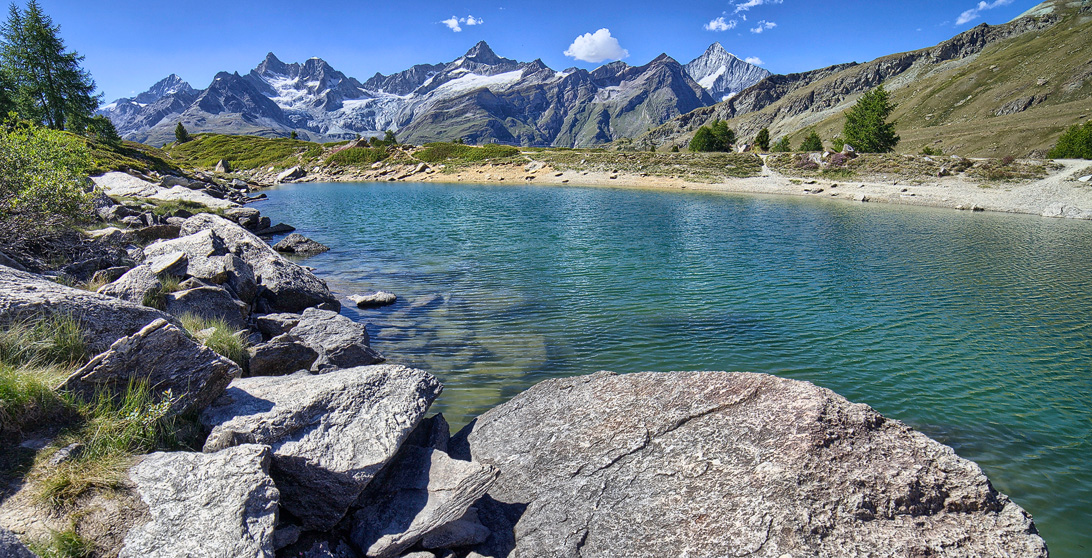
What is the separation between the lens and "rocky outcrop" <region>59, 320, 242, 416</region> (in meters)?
6.46

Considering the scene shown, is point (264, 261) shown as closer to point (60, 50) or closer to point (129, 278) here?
point (129, 278)

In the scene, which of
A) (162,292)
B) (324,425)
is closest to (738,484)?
(324,425)

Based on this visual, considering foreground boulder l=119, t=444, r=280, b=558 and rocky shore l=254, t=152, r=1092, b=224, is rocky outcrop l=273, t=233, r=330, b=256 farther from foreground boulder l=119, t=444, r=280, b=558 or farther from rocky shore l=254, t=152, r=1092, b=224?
rocky shore l=254, t=152, r=1092, b=224

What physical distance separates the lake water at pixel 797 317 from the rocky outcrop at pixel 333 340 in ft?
4.19

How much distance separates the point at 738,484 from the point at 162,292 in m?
14.2

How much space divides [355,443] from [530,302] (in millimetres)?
13137

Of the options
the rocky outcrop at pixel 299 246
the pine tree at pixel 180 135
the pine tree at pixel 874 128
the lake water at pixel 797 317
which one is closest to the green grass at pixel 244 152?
the pine tree at pixel 180 135

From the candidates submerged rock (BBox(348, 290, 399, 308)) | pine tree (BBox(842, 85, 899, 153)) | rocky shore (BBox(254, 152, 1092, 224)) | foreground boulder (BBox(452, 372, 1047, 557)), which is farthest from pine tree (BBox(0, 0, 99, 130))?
pine tree (BBox(842, 85, 899, 153))

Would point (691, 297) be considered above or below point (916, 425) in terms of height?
above

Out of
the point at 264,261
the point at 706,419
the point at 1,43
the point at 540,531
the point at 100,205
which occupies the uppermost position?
the point at 1,43

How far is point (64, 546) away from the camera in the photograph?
4621 millimetres

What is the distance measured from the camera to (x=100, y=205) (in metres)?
24.8

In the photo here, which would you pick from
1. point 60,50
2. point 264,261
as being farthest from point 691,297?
point 60,50

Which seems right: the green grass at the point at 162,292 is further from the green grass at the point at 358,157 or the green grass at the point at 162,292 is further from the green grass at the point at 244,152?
the green grass at the point at 244,152
